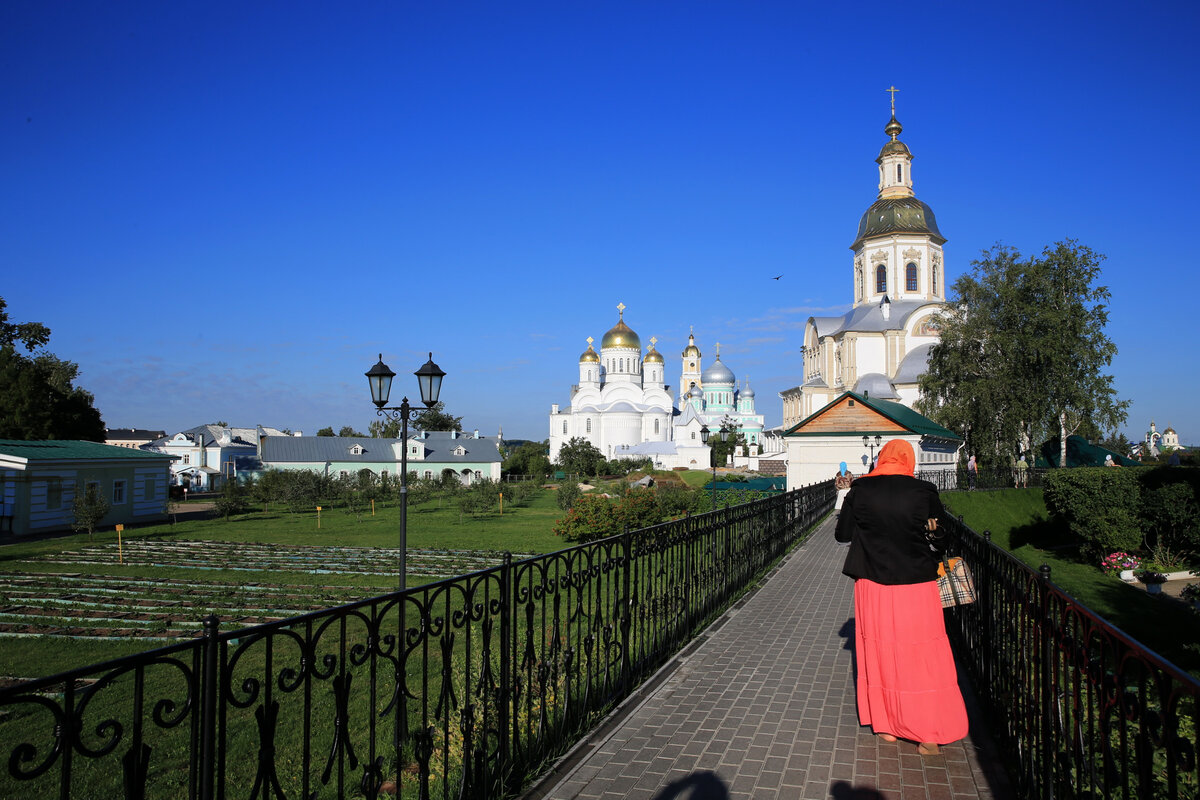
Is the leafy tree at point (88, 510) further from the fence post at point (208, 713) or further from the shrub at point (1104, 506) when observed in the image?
the shrub at point (1104, 506)

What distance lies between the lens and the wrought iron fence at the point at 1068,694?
2098 mm

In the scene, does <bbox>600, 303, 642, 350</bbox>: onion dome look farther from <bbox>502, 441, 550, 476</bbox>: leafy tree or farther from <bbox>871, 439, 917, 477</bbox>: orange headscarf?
<bbox>871, 439, 917, 477</bbox>: orange headscarf

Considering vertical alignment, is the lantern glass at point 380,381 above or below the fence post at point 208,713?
above

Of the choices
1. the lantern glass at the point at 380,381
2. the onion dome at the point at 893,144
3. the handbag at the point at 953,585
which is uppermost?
the onion dome at the point at 893,144

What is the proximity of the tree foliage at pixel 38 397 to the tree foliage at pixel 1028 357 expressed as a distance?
40.0m

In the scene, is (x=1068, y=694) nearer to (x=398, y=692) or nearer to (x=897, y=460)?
(x=897, y=460)

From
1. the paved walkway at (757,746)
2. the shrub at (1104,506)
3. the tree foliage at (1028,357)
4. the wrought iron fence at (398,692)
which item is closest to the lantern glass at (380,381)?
the wrought iron fence at (398,692)

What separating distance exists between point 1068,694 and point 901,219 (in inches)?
2021

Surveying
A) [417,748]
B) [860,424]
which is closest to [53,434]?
[860,424]

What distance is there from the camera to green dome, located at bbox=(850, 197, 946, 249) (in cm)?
4956

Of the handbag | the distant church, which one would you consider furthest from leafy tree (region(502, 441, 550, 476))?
the handbag

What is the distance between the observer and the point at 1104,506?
16109mm

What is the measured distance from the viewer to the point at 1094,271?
2819cm

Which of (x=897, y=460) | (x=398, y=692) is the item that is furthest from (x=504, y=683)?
(x=897, y=460)
